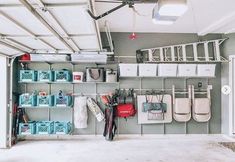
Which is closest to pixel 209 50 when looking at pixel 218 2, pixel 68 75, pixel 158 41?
pixel 158 41

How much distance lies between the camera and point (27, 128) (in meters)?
5.85

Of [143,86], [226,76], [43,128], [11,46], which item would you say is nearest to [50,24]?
[11,46]

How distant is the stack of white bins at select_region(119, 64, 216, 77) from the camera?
593 cm

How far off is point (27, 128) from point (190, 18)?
446 cm

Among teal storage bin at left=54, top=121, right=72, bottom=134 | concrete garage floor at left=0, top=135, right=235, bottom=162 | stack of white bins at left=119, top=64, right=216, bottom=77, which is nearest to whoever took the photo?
concrete garage floor at left=0, top=135, right=235, bottom=162

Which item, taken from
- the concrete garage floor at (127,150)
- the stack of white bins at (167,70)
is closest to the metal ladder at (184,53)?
the stack of white bins at (167,70)

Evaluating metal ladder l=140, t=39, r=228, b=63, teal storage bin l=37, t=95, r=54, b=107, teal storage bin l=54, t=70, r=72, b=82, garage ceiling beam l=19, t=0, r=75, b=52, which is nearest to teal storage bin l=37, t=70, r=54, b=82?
teal storage bin l=54, t=70, r=72, b=82

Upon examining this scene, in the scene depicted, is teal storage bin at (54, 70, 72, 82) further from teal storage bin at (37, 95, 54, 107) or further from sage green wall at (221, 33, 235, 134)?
sage green wall at (221, 33, 235, 134)

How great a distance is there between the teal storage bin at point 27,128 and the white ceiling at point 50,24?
1.85 metres

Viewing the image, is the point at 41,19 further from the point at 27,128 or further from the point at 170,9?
the point at 27,128

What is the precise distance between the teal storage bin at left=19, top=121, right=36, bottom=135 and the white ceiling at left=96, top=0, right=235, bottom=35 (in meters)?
2.89

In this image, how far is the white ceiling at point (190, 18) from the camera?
14.3ft

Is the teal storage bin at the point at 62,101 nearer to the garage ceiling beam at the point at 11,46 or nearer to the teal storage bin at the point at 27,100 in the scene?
the teal storage bin at the point at 27,100

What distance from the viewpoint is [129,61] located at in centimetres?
642
